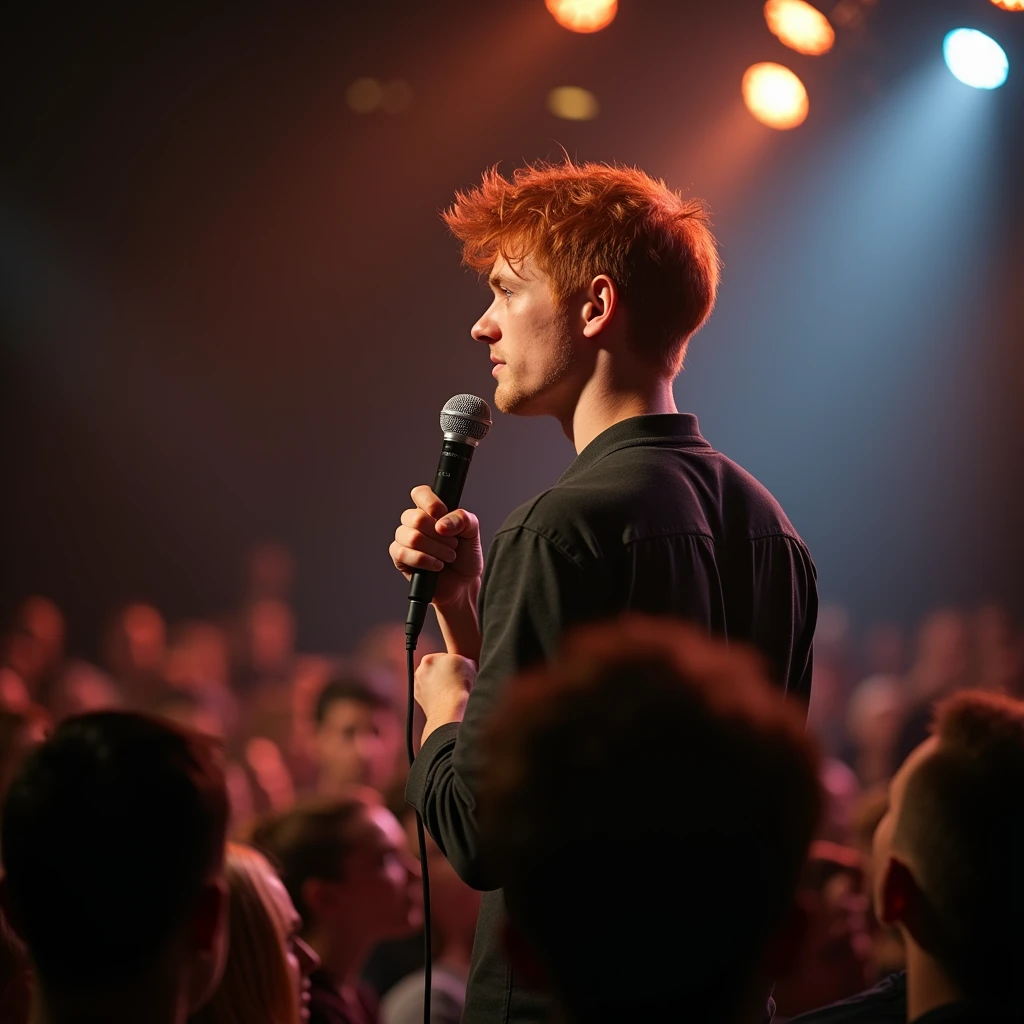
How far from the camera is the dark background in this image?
7.54 m

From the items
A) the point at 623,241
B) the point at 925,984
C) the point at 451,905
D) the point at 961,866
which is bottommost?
the point at 451,905

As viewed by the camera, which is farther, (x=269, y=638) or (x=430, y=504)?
(x=269, y=638)

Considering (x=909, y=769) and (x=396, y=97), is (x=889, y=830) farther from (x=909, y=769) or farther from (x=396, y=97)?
(x=396, y=97)

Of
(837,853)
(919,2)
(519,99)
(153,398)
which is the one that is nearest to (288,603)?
(153,398)

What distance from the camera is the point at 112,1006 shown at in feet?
3.81

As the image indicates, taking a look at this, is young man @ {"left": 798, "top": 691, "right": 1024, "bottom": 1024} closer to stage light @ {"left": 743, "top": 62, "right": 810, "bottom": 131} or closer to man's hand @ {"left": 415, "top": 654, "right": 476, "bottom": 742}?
man's hand @ {"left": 415, "top": 654, "right": 476, "bottom": 742}

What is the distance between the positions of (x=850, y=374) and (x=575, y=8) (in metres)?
2.91

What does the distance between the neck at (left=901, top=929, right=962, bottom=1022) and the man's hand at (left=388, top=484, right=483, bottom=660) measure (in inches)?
28.2

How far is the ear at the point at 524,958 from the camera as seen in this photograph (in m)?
0.87

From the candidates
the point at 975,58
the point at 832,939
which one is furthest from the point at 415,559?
the point at 975,58

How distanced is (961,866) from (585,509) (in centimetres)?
55

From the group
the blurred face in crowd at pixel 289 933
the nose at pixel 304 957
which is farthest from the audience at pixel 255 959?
the nose at pixel 304 957

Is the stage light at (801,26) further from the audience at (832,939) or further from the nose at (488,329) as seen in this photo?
the nose at (488,329)

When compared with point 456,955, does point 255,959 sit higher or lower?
higher
